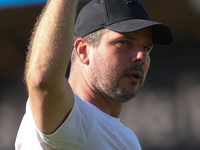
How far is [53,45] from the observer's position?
1.17 meters

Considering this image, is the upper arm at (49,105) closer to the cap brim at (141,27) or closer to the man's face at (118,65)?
the man's face at (118,65)

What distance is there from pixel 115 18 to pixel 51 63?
2.27 ft

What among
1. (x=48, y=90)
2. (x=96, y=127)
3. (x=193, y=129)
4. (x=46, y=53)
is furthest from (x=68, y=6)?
(x=193, y=129)

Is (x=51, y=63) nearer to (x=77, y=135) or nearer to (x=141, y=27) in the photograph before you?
(x=77, y=135)

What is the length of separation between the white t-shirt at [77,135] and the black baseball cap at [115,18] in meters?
0.48

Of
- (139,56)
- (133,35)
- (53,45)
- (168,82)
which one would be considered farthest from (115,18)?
(168,82)

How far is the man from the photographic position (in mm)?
1187

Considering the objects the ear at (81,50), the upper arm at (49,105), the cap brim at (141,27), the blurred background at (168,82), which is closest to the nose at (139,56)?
the cap brim at (141,27)

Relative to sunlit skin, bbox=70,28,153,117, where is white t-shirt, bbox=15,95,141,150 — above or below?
below

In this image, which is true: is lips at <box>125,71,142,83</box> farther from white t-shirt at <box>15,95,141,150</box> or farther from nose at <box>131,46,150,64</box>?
white t-shirt at <box>15,95,141,150</box>

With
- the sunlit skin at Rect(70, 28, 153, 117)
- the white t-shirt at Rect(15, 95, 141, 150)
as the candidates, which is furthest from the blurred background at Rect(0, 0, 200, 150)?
the white t-shirt at Rect(15, 95, 141, 150)

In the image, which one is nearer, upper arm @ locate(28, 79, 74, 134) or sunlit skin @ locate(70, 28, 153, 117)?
upper arm @ locate(28, 79, 74, 134)

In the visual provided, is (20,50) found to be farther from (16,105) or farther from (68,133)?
(68,133)

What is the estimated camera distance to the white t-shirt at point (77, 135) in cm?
131
